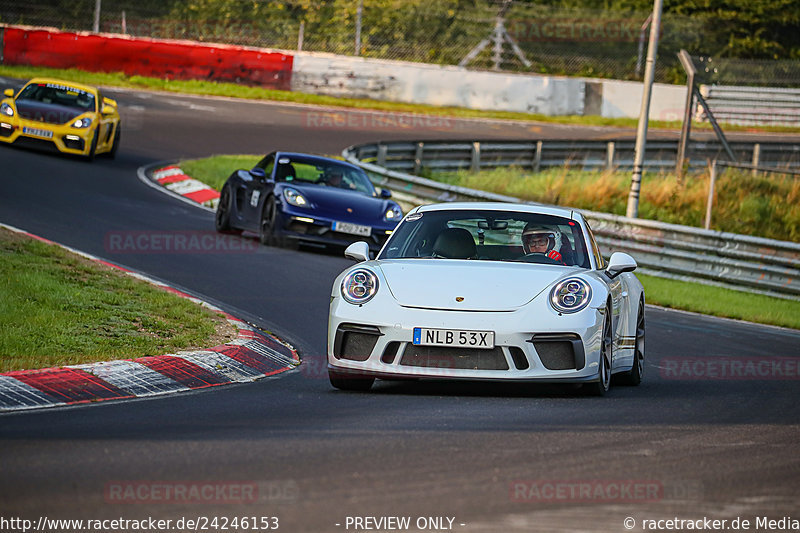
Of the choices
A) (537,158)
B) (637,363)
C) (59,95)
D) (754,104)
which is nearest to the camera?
(637,363)

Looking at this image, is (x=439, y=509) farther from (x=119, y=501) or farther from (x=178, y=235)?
(x=178, y=235)

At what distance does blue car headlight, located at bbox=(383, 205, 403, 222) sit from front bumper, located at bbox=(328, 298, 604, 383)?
339 inches

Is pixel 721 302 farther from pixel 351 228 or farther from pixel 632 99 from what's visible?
pixel 632 99

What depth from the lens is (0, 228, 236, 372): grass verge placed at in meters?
7.96

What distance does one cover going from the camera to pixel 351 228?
15773 mm

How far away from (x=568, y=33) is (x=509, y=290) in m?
33.0

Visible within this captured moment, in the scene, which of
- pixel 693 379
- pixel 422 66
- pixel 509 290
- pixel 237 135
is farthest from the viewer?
pixel 422 66

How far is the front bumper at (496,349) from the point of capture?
727cm

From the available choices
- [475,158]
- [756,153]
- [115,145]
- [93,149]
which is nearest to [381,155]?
[475,158]

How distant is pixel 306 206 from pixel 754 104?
28126 mm

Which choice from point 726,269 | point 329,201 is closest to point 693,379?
point 329,201

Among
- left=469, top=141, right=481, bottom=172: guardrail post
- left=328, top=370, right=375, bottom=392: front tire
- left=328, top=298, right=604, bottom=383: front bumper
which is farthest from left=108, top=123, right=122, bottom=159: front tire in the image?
left=328, top=298, right=604, bottom=383: front bumper

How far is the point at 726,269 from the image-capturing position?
17688mm

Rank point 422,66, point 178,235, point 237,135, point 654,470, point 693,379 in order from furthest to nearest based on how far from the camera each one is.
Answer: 1. point 422,66
2. point 237,135
3. point 178,235
4. point 693,379
5. point 654,470
